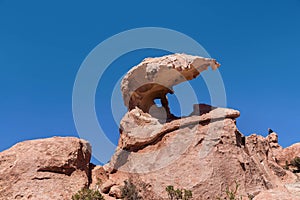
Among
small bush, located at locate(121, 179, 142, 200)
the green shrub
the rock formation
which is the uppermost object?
the rock formation

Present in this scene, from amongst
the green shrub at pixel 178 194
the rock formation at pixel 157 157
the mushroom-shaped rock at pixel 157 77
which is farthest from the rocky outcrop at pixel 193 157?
the mushroom-shaped rock at pixel 157 77

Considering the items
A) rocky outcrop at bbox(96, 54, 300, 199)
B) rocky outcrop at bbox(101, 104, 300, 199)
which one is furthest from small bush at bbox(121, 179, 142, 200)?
rocky outcrop at bbox(101, 104, 300, 199)

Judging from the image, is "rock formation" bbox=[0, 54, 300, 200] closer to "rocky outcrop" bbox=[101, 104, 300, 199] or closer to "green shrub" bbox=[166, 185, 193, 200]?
"rocky outcrop" bbox=[101, 104, 300, 199]

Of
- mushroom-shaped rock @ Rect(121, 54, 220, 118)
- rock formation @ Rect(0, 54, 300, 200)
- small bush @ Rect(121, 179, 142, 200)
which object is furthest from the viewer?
mushroom-shaped rock @ Rect(121, 54, 220, 118)

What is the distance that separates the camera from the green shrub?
16.4 m

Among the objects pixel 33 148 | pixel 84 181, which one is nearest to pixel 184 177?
pixel 84 181

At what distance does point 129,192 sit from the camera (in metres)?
17.6

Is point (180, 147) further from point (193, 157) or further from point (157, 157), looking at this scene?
point (157, 157)

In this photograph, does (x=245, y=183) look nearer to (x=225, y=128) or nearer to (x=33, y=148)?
(x=225, y=128)

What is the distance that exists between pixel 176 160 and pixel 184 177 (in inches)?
51.3

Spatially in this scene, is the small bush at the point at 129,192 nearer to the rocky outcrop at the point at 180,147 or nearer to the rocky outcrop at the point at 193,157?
the rocky outcrop at the point at 180,147

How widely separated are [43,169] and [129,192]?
4596 mm

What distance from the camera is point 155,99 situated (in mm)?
25047

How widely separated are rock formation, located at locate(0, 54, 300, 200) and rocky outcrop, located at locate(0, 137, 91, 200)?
0.15 ft
